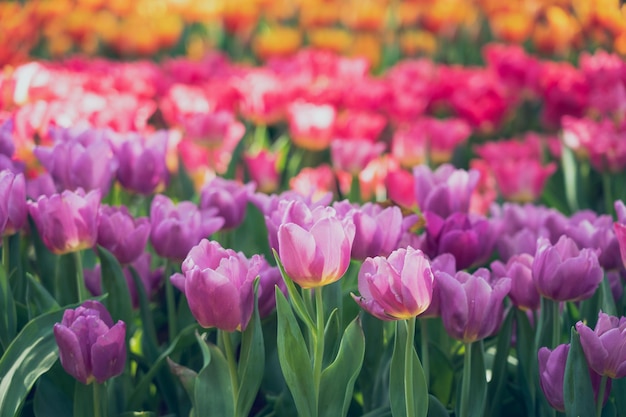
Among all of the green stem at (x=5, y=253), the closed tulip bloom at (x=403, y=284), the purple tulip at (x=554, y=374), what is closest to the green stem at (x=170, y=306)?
the green stem at (x=5, y=253)

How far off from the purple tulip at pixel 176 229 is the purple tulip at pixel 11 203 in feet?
0.63

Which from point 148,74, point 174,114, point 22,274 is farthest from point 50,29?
point 22,274

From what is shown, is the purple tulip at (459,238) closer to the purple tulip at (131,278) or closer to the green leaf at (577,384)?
the green leaf at (577,384)

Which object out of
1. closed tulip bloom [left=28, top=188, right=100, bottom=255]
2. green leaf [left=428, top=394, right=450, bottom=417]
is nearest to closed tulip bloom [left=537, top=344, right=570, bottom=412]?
green leaf [left=428, top=394, right=450, bottom=417]

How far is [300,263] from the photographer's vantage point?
1041mm

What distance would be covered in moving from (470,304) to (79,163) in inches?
28.3

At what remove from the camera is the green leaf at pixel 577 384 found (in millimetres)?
1078

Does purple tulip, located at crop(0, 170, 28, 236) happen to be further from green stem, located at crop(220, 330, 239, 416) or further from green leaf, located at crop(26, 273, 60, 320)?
green stem, located at crop(220, 330, 239, 416)

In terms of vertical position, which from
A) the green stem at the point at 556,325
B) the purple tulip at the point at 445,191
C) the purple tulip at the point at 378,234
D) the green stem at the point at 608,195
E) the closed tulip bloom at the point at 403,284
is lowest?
the green stem at the point at 608,195

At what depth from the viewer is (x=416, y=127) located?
232cm

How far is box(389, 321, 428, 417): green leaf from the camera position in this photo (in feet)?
3.49

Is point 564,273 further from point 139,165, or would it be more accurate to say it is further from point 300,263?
point 139,165

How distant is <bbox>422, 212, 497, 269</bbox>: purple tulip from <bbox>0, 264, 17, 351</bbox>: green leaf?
61 cm

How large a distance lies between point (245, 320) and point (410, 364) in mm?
208
